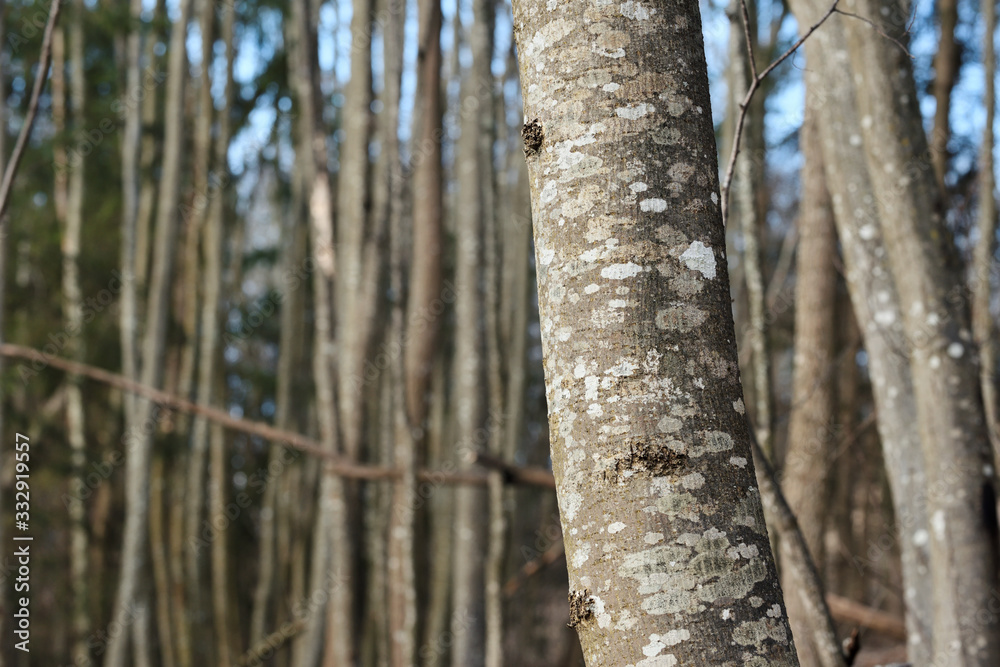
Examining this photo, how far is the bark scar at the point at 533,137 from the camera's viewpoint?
3.38 ft

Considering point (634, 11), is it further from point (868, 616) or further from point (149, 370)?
point (868, 616)

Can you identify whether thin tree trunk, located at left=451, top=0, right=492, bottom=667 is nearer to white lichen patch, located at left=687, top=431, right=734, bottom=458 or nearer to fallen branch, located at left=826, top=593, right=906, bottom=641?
fallen branch, located at left=826, top=593, right=906, bottom=641

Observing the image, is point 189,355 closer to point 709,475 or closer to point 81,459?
point 81,459

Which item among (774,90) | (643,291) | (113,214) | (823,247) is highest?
(774,90)

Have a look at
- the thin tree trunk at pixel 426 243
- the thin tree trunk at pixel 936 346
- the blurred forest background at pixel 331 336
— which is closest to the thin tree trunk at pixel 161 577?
the blurred forest background at pixel 331 336

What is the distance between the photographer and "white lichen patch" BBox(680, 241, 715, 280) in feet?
3.13

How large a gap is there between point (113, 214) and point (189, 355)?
227 cm

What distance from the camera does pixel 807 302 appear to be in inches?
179

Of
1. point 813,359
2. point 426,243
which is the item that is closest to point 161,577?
point 426,243

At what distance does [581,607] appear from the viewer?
0.94 m

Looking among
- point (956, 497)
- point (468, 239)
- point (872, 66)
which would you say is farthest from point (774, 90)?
Result: point (956, 497)

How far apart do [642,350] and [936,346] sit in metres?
1.63

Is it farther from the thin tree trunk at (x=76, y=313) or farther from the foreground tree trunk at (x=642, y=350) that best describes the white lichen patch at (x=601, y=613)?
the thin tree trunk at (x=76, y=313)

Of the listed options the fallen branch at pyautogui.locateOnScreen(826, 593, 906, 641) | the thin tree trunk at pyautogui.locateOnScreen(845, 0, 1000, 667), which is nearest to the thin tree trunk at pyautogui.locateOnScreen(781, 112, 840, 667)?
the fallen branch at pyautogui.locateOnScreen(826, 593, 906, 641)
